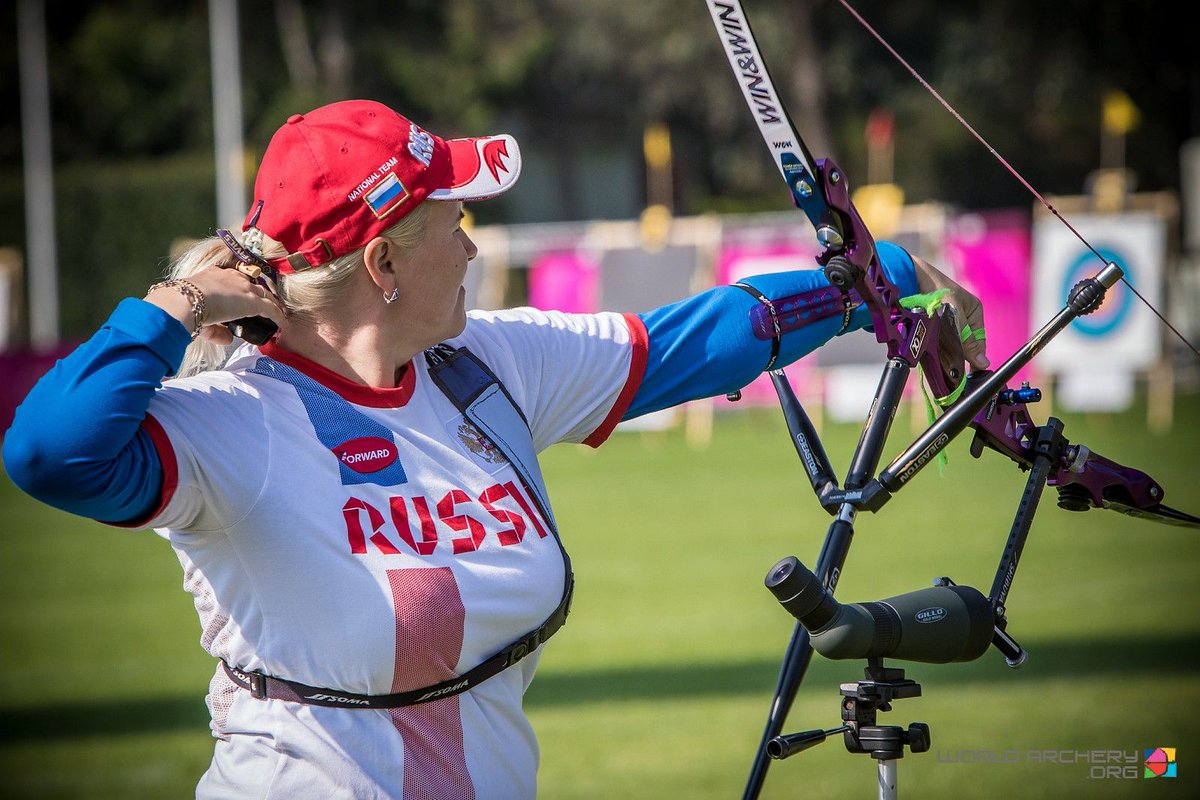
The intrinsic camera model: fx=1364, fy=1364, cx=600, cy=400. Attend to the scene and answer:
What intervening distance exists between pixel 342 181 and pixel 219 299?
242 mm

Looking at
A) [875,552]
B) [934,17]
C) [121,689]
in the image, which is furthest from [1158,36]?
[121,689]

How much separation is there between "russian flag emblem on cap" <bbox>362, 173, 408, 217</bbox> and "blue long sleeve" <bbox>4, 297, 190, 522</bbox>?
0.34 metres

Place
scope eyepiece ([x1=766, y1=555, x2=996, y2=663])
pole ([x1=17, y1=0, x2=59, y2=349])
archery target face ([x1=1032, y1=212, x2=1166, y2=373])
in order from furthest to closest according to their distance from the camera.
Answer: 1. pole ([x1=17, y1=0, x2=59, y2=349])
2. archery target face ([x1=1032, y1=212, x2=1166, y2=373])
3. scope eyepiece ([x1=766, y1=555, x2=996, y2=663])

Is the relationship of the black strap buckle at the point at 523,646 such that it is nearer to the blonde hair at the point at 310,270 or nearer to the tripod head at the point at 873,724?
the tripod head at the point at 873,724

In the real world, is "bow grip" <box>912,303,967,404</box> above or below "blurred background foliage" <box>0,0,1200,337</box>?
below

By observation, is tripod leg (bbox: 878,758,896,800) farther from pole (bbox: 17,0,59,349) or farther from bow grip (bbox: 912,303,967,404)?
pole (bbox: 17,0,59,349)

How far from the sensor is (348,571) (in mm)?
1822

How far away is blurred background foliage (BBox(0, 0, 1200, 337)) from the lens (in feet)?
88.7

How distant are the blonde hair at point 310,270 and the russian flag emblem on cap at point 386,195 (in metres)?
0.03

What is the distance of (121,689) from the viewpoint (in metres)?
5.73

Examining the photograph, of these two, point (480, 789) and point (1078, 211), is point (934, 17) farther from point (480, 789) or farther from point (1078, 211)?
point (480, 789)

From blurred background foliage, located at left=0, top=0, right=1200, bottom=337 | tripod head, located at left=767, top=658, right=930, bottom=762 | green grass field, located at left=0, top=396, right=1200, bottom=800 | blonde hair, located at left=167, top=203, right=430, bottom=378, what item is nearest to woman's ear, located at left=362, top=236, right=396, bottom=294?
blonde hair, located at left=167, top=203, right=430, bottom=378

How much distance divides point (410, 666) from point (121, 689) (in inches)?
172

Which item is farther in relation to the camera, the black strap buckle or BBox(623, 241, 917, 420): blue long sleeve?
BBox(623, 241, 917, 420): blue long sleeve
